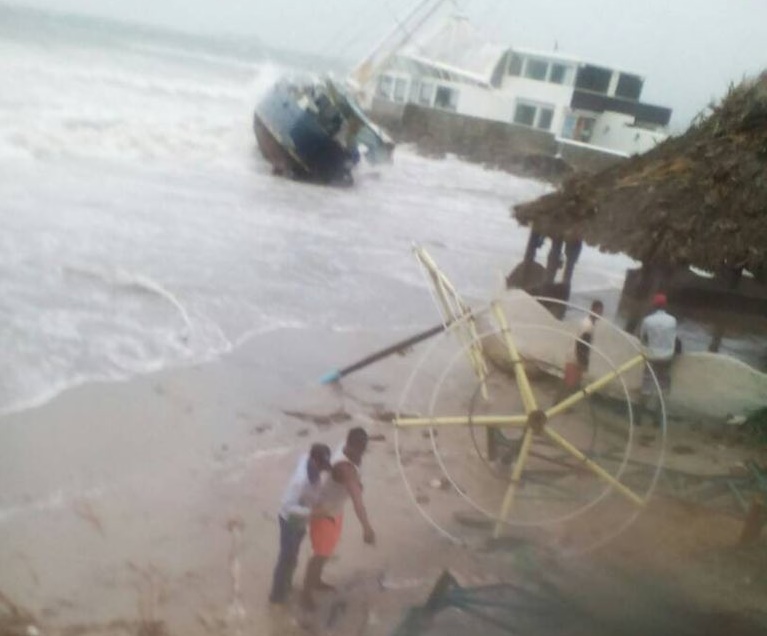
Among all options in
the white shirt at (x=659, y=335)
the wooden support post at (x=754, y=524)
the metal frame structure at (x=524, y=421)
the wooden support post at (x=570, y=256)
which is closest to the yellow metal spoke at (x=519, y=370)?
the metal frame structure at (x=524, y=421)

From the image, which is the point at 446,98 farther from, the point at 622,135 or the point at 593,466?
the point at 593,466

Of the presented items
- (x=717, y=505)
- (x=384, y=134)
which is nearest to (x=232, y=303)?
(x=717, y=505)

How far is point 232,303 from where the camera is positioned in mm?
6012

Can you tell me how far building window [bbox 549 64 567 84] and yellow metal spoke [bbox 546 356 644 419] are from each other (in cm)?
163

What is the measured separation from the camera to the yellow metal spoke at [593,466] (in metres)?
3.18

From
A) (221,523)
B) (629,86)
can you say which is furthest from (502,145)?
(221,523)

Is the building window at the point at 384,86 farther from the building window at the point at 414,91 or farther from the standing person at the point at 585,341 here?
the standing person at the point at 585,341

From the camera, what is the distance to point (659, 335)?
4.46 meters

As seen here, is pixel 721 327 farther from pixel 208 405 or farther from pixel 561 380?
pixel 208 405

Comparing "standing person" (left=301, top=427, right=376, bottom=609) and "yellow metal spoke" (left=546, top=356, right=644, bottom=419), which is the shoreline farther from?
"yellow metal spoke" (left=546, top=356, right=644, bottom=419)

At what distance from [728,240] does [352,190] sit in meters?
7.10

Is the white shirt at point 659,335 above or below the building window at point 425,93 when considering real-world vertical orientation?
below

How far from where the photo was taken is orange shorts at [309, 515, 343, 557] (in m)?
2.90

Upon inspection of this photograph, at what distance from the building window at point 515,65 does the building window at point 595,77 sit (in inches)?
12.0
